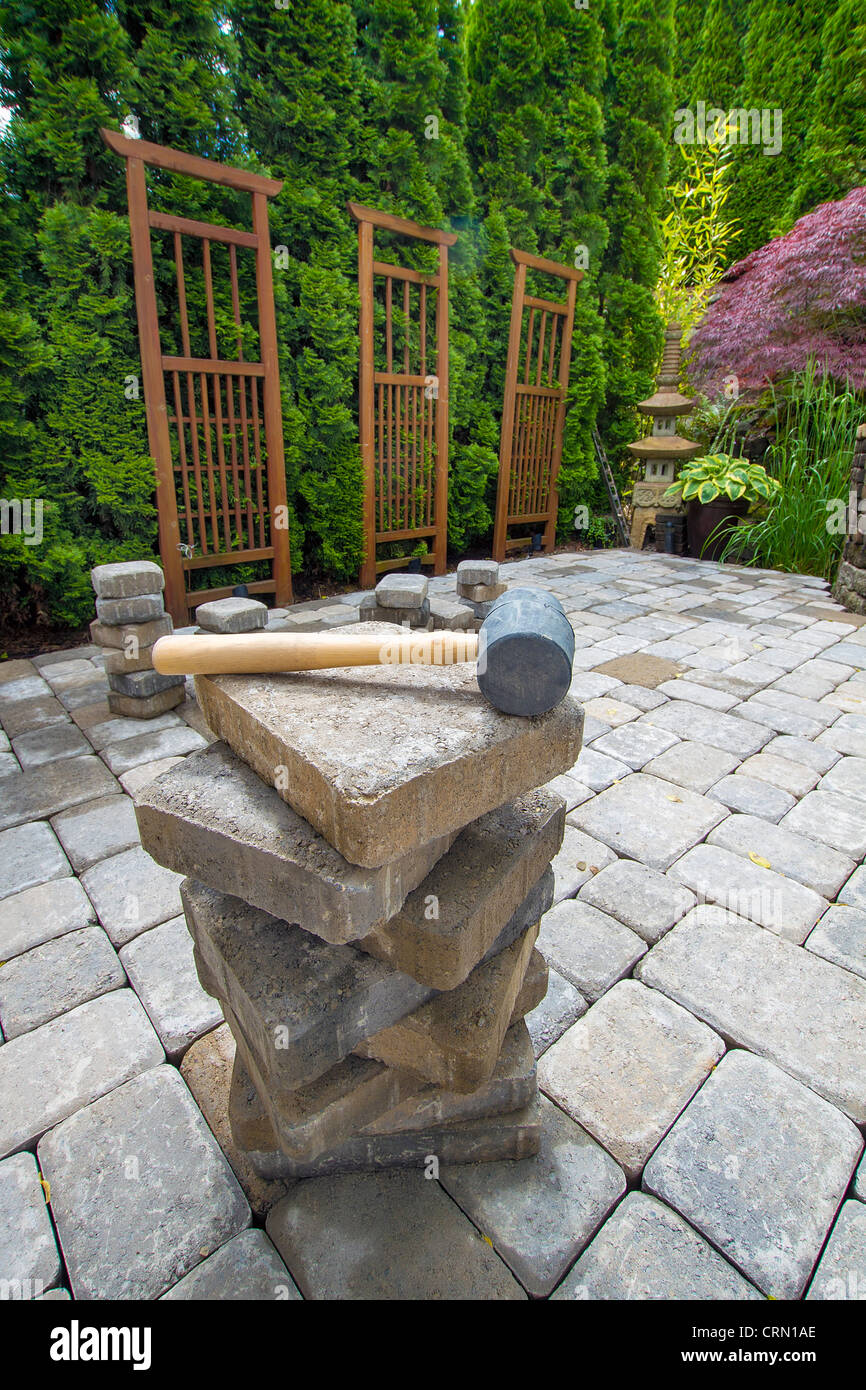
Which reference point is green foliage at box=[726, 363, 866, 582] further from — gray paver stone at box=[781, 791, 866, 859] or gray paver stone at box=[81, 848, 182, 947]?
gray paver stone at box=[81, 848, 182, 947]

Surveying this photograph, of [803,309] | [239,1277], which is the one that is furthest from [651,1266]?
[803,309]

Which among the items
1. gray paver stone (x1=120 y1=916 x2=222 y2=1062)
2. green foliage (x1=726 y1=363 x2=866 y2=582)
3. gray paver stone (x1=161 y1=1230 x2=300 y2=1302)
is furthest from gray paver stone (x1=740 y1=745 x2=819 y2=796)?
green foliage (x1=726 y1=363 x2=866 y2=582)

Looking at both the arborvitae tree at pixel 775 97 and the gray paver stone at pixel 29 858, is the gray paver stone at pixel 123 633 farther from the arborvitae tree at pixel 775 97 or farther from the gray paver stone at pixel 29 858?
the arborvitae tree at pixel 775 97

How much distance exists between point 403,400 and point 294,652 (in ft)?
17.9

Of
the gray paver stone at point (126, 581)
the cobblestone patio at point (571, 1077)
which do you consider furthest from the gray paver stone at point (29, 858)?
the gray paver stone at point (126, 581)

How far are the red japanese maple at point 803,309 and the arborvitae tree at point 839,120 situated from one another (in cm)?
191

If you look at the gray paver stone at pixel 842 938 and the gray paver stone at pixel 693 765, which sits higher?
the gray paver stone at pixel 693 765

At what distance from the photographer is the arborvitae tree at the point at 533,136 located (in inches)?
251

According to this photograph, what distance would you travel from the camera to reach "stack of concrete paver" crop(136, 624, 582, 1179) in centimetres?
95

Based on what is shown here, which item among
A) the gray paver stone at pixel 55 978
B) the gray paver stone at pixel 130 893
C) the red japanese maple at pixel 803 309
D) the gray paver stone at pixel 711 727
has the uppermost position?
the red japanese maple at pixel 803 309

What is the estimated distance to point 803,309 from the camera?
23.3ft

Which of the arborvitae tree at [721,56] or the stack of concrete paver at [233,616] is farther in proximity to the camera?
the arborvitae tree at [721,56]

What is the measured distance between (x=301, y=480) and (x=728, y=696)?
386cm

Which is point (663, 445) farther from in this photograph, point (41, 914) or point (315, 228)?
point (41, 914)
